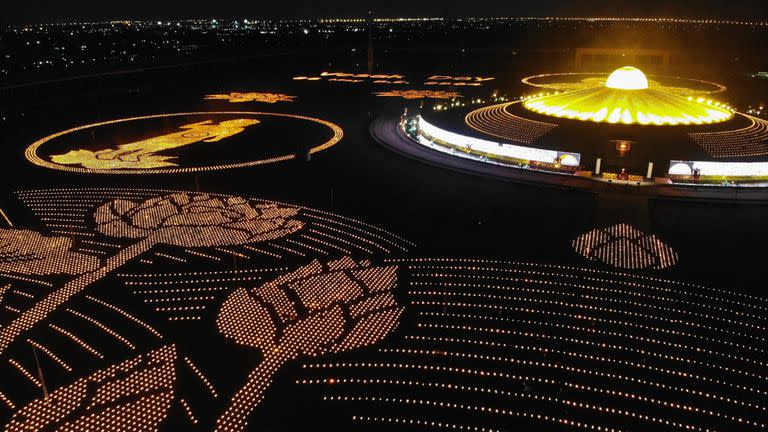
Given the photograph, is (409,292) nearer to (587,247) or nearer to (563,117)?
(587,247)

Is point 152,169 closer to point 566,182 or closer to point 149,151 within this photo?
point 149,151

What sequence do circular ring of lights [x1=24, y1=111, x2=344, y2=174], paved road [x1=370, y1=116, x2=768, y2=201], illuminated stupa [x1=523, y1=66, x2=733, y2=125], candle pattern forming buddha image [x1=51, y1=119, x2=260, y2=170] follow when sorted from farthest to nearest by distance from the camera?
1. illuminated stupa [x1=523, y1=66, x2=733, y2=125]
2. candle pattern forming buddha image [x1=51, y1=119, x2=260, y2=170]
3. circular ring of lights [x1=24, y1=111, x2=344, y2=174]
4. paved road [x1=370, y1=116, x2=768, y2=201]

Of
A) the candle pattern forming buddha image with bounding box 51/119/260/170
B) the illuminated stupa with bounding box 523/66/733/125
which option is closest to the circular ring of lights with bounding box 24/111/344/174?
the candle pattern forming buddha image with bounding box 51/119/260/170

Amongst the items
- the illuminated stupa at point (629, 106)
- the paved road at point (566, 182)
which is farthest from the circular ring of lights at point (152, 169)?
the illuminated stupa at point (629, 106)

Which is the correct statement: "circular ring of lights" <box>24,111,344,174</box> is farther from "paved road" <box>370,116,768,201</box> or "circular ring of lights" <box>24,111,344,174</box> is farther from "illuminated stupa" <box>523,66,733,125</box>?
"illuminated stupa" <box>523,66,733,125</box>

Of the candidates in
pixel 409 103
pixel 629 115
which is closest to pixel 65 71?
pixel 409 103

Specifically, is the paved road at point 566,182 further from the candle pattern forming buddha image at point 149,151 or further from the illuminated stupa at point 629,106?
the candle pattern forming buddha image at point 149,151

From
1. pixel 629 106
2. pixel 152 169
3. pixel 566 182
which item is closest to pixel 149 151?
pixel 152 169
